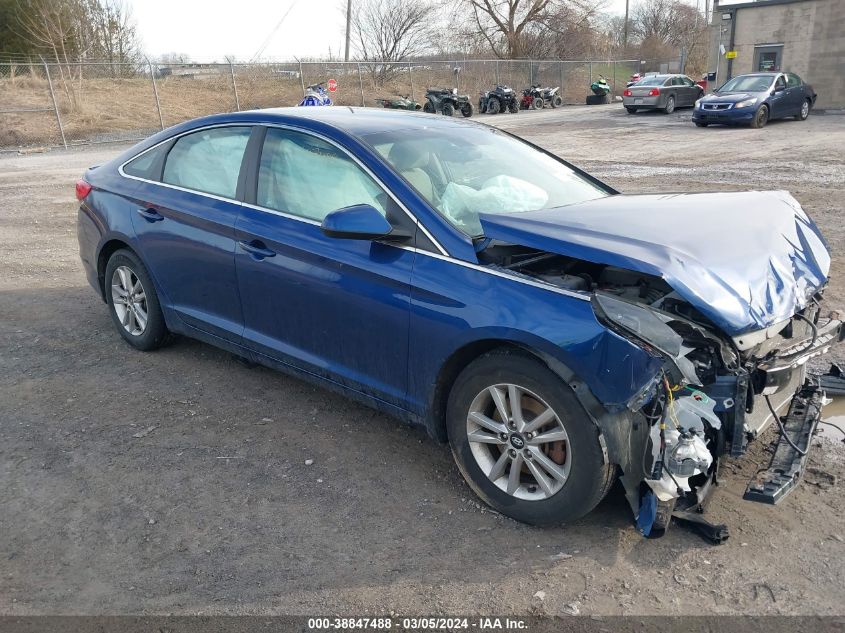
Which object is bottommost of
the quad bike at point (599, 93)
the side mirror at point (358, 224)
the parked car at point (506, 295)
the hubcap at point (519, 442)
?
the quad bike at point (599, 93)

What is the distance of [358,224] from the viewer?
340 centimetres

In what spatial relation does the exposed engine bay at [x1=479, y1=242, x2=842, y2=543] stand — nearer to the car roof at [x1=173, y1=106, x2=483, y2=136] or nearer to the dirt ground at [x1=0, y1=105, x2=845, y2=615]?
the dirt ground at [x1=0, y1=105, x2=845, y2=615]

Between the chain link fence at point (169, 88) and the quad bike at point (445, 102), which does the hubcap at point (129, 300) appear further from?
the quad bike at point (445, 102)

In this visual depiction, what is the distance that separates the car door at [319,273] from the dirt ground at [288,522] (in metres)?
0.47

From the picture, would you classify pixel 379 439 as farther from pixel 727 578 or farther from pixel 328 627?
pixel 727 578

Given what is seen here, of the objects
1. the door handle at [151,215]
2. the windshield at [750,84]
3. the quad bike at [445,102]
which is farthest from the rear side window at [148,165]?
the quad bike at [445,102]

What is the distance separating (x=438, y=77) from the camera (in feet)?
128

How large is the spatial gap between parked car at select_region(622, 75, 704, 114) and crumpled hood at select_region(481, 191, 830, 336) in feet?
92.6

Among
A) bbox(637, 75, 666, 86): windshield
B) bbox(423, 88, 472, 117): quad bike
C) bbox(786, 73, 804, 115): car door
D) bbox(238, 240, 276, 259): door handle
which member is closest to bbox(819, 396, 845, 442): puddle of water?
bbox(238, 240, 276, 259): door handle

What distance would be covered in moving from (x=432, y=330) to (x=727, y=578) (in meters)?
1.55

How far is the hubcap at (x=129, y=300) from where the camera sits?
509cm

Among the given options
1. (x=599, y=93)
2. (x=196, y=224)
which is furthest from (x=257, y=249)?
(x=599, y=93)

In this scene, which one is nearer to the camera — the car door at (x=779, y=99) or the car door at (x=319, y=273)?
the car door at (x=319, y=273)

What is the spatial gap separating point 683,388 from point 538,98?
36.9 m
